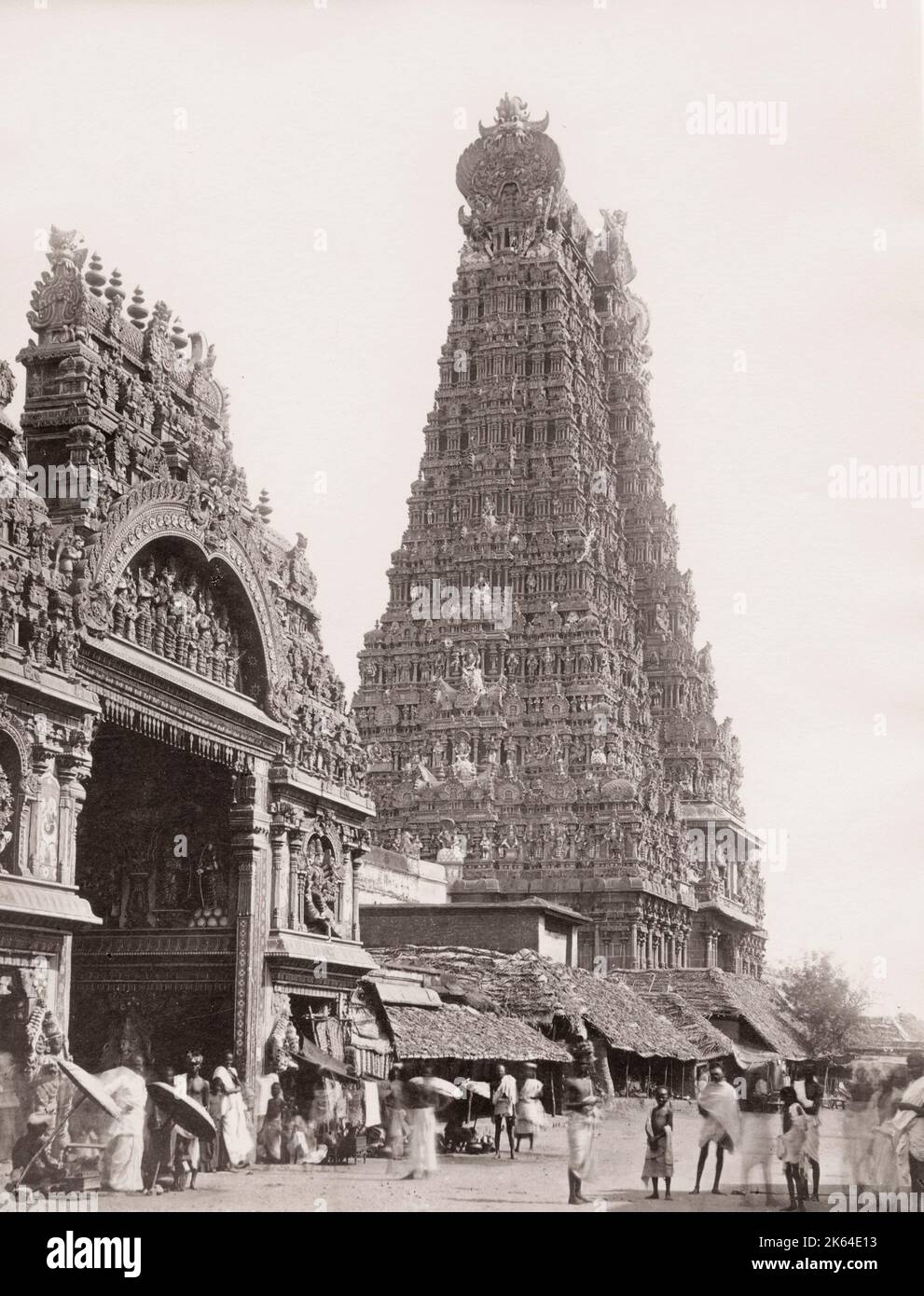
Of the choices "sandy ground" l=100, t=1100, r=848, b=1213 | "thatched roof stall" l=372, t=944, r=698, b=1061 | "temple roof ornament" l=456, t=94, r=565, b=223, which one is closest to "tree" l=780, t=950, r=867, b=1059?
"thatched roof stall" l=372, t=944, r=698, b=1061

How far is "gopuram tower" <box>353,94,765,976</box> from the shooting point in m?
55.2

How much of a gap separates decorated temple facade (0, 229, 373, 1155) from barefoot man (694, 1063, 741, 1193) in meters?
5.33

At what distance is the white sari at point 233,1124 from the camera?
21.0 meters

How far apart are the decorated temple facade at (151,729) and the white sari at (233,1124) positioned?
80 cm

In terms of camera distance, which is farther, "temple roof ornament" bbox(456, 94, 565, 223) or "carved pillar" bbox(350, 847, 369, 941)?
"temple roof ornament" bbox(456, 94, 565, 223)

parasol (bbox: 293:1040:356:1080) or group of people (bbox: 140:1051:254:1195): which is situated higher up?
parasol (bbox: 293:1040:356:1080)

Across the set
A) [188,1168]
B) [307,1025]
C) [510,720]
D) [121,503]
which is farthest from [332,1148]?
[510,720]

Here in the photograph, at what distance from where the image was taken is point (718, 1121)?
22000 mm

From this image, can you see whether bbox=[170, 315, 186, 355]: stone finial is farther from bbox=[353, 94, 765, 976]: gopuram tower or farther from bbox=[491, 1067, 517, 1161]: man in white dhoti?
bbox=[353, 94, 765, 976]: gopuram tower

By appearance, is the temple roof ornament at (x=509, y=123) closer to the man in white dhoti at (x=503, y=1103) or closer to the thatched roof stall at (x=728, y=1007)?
the thatched roof stall at (x=728, y=1007)

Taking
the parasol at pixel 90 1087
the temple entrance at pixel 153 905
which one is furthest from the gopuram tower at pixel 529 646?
the parasol at pixel 90 1087

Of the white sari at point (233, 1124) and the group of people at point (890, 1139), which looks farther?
the white sari at point (233, 1124)

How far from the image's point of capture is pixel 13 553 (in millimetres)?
17703
